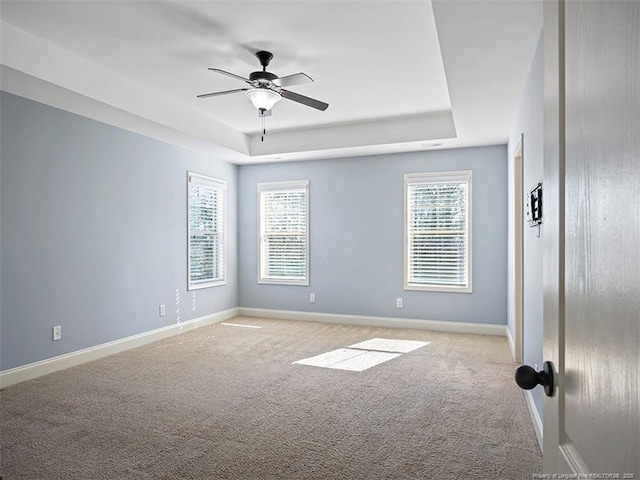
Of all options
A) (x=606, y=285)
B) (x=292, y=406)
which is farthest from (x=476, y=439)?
(x=606, y=285)

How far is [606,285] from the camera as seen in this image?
0.61m

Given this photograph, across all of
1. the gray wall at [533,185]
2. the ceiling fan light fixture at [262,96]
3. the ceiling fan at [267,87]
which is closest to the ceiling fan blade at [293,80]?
the ceiling fan at [267,87]

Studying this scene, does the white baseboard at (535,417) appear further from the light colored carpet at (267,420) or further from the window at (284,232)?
the window at (284,232)

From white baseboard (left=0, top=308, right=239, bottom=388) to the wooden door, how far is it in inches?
A: 168

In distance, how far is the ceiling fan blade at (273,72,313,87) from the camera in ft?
10.4

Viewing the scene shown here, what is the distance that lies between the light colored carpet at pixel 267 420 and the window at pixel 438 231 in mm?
1397

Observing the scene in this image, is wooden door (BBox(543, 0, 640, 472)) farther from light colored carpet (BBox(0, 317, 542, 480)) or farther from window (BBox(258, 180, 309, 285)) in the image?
window (BBox(258, 180, 309, 285))

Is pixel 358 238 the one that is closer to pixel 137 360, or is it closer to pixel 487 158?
pixel 487 158

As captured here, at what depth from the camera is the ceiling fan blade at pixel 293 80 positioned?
3.18 metres

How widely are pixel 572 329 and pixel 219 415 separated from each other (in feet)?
9.13

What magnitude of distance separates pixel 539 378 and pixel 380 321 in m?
5.26

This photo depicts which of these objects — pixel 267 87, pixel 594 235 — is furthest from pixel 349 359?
pixel 594 235

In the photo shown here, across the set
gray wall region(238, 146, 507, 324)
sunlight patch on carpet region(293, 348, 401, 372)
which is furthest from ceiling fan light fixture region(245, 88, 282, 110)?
gray wall region(238, 146, 507, 324)

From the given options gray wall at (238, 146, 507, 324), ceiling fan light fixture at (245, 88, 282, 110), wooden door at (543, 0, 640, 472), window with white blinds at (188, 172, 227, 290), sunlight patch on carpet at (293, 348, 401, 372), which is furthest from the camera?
window with white blinds at (188, 172, 227, 290)
